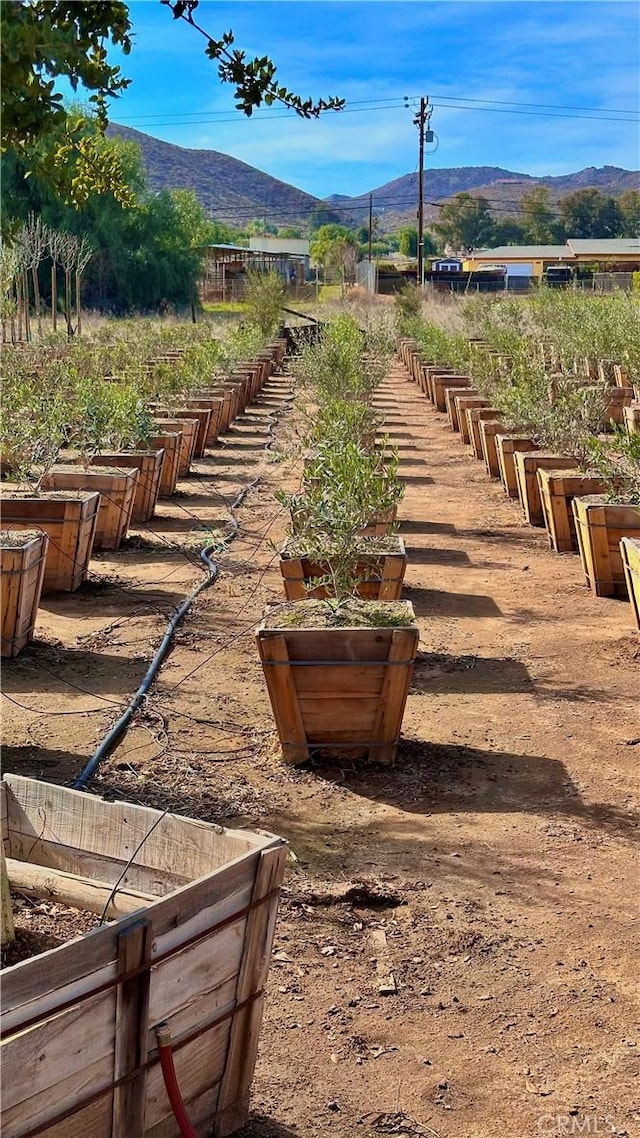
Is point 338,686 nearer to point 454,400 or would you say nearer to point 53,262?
point 454,400

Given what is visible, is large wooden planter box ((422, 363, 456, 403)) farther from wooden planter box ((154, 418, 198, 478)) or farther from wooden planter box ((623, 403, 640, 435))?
wooden planter box ((154, 418, 198, 478))

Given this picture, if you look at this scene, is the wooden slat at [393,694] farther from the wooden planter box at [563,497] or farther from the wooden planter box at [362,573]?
the wooden planter box at [563,497]

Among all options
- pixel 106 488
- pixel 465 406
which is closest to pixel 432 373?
pixel 465 406

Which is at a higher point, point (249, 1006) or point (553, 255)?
point (553, 255)

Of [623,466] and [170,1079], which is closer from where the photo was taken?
[170,1079]

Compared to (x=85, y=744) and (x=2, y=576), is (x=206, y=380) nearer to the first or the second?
(x=2, y=576)

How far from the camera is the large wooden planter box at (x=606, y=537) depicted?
301 inches

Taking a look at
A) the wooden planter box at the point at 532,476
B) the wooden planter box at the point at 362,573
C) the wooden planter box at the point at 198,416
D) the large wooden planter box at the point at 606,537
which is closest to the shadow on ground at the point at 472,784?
the wooden planter box at the point at 362,573

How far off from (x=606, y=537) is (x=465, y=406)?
8624 mm

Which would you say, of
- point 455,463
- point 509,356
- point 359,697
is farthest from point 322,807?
point 509,356

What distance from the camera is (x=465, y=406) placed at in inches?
634

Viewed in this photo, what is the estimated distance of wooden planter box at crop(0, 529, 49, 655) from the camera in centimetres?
614

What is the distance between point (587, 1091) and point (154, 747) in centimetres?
262

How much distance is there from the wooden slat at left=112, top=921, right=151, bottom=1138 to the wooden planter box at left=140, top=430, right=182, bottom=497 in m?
9.00
